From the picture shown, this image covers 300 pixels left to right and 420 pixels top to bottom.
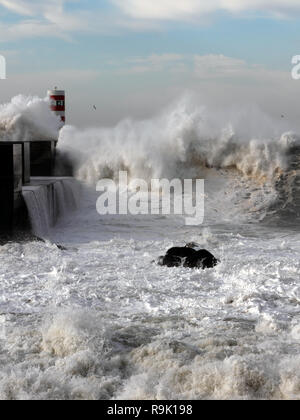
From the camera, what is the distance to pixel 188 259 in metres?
7.24

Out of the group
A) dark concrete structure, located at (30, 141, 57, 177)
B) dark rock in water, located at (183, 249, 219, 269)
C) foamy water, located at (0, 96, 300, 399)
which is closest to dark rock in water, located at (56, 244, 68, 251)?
foamy water, located at (0, 96, 300, 399)

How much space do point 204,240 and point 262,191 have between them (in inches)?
183

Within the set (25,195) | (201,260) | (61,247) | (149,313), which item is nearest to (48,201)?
(25,195)

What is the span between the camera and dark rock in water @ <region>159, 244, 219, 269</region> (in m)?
7.15

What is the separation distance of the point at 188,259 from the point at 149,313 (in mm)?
1875

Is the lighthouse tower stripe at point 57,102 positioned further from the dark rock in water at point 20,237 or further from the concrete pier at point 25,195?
the dark rock in water at point 20,237

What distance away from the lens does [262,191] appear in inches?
515

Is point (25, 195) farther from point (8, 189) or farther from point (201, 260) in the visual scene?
point (201, 260)

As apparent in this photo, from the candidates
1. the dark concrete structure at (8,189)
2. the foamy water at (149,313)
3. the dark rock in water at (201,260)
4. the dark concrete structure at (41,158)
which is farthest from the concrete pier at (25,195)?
the dark rock in water at (201,260)

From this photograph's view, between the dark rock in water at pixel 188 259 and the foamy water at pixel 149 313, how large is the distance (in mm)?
170

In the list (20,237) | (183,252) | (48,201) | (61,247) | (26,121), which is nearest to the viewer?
(183,252)

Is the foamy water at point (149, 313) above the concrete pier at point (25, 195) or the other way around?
the other way around

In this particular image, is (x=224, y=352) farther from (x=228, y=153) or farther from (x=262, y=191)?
(x=228, y=153)

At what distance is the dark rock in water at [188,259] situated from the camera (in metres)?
7.15
